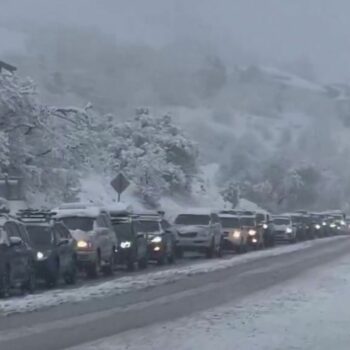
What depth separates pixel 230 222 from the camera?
166 ft

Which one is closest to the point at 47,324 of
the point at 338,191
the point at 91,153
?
the point at 91,153

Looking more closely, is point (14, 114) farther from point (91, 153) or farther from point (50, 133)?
point (91, 153)

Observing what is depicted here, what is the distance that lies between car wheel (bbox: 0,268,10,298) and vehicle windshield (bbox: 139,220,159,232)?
614 inches

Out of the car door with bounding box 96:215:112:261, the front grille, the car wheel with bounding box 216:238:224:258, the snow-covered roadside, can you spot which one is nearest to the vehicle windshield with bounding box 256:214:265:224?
the car wheel with bounding box 216:238:224:258

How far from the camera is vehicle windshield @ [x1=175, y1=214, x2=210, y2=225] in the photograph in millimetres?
44688

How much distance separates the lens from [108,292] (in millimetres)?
24078

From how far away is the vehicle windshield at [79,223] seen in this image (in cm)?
3012

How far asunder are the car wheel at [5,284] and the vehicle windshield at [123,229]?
472 inches

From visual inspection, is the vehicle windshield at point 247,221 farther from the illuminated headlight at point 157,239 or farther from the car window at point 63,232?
the car window at point 63,232

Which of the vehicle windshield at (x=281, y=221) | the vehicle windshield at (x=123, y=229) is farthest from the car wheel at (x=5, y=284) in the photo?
the vehicle windshield at (x=281, y=221)

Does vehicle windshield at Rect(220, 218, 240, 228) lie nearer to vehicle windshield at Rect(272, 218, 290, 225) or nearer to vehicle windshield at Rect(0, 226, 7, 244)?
vehicle windshield at Rect(272, 218, 290, 225)

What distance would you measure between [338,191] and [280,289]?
125730mm

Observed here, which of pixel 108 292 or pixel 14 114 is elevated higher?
pixel 14 114

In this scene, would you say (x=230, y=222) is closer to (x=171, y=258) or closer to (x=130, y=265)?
(x=171, y=258)
